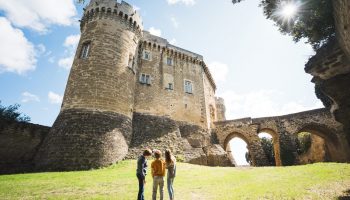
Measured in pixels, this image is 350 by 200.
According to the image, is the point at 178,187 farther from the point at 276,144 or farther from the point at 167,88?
the point at 276,144

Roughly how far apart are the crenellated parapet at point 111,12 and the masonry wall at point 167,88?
3560 mm

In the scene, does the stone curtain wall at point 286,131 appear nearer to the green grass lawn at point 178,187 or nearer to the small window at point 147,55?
the green grass lawn at point 178,187

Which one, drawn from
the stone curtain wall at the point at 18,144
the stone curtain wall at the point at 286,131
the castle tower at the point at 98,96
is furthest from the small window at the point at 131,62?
the stone curtain wall at the point at 286,131

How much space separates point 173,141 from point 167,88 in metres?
5.96

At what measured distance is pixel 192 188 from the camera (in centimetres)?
886

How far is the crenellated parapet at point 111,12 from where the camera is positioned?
1880cm

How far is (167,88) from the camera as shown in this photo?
22891 mm

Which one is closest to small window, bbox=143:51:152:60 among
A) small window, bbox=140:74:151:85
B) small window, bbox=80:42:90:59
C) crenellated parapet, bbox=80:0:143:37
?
small window, bbox=140:74:151:85

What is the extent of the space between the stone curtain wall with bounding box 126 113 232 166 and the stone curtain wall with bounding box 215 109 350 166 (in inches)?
146

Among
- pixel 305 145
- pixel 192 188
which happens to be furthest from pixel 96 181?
pixel 305 145

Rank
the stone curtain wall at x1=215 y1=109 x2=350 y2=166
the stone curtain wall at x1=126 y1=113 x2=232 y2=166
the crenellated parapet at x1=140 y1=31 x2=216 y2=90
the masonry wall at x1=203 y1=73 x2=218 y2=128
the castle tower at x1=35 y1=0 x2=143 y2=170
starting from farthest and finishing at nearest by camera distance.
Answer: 1. the masonry wall at x1=203 y1=73 x2=218 y2=128
2. the crenellated parapet at x1=140 y1=31 x2=216 y2=90
3. the stone curtain wall at x1=215 y1=109 x2=350 y2=166
4. the stone curtain wall at x1=126 y1=113 x2=232 y2=166
5. the castle tower at x1=35 y1=0 x2=143 y2=170

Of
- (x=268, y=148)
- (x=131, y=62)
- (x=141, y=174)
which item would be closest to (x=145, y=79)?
(x=131, y=62)

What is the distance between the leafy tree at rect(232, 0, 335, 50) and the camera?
23.1 feet

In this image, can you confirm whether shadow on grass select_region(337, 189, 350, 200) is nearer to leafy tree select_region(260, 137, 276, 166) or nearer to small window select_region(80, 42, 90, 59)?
small window select_region(80, 42, 90, 59)
